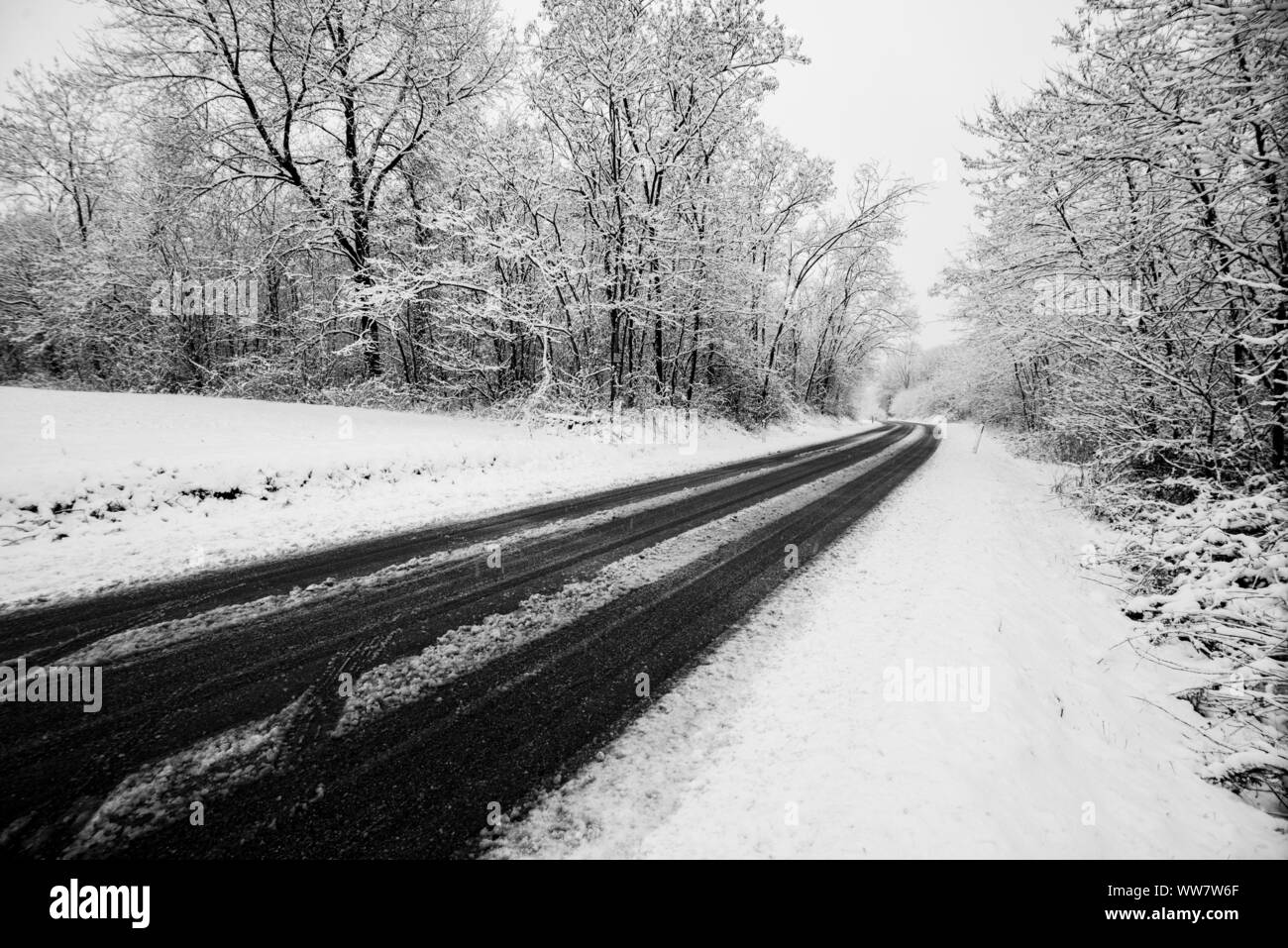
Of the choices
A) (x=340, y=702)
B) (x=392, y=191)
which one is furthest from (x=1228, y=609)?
(x=392, y=191)

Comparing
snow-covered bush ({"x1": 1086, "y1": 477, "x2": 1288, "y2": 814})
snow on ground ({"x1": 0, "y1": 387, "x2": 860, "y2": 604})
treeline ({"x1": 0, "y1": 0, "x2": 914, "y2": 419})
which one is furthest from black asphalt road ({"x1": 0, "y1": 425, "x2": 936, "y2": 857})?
treeline ({"x1": 0, "y1": 0, "x2": 914, "y2": 419})

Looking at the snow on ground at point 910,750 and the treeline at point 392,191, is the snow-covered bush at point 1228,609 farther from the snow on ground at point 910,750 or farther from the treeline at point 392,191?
the treeline at point 392,191

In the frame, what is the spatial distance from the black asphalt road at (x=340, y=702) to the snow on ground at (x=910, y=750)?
1.06ft

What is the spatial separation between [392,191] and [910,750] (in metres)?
21.1

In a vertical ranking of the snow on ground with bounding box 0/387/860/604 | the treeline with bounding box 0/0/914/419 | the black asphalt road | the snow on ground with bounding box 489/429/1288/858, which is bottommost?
the snow on ground with bounding box 489/429/1288/858

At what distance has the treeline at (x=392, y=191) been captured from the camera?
1339cm

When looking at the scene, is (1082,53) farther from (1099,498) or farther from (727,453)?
(727,453)

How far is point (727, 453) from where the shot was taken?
1648cm

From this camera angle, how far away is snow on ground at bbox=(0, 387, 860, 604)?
5.39 meters

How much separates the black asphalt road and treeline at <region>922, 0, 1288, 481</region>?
20.6ft

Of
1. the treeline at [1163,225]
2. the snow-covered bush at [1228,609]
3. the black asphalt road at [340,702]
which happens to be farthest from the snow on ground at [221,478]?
the treeline at [1163,225]

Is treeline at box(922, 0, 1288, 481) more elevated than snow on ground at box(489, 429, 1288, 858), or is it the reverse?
treeline at box(922, 0, 1288, 481)

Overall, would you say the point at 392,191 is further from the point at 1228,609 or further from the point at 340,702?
the point at 1228,609

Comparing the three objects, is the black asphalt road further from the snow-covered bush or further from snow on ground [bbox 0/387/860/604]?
the snow-covered bush
